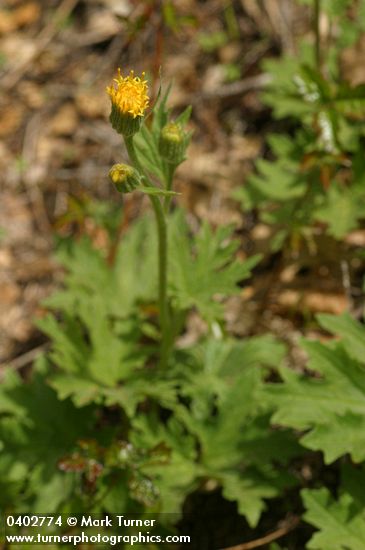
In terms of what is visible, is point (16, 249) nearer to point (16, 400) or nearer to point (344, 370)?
point (16, 400)

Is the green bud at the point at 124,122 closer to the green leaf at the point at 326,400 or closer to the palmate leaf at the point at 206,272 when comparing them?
the palmate leaf at the point at 206,272

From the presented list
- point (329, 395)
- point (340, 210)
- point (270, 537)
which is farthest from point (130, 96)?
point (270, 537)

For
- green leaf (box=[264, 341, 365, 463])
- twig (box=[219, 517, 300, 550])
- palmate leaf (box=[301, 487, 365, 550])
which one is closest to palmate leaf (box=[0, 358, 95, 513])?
twig (box=[219, 517, 300, 550])

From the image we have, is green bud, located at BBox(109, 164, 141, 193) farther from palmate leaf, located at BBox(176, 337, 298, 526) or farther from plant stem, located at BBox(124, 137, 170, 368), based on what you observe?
palmate leaf, located at BBox(176, 337, 298, 526)

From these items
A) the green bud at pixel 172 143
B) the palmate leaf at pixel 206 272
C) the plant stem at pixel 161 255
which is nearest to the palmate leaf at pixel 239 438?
the plant stem at pixel 161 255

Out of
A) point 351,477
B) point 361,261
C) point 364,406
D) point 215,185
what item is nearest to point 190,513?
point 351,477

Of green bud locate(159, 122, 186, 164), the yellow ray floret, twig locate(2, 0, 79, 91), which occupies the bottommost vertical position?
green bud locate(159, 122, 186, 164)

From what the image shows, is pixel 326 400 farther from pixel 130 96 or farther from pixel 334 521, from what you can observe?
pixel 130 96
